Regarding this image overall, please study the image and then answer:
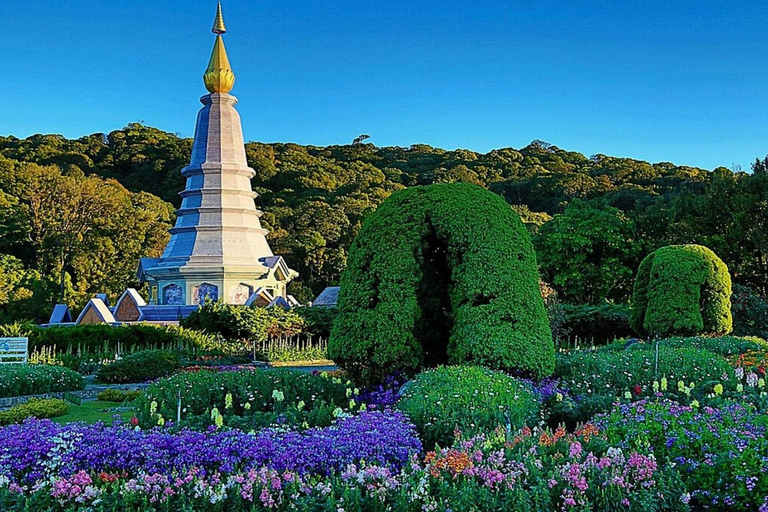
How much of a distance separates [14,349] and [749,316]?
20.2 meters

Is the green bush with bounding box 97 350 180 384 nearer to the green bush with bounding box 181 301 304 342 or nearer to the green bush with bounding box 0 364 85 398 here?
the green bush with bounding box 0 364 85 398

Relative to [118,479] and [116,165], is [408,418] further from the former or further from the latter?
[116,165]

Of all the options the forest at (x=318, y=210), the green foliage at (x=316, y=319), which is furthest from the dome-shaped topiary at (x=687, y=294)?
the forest at (x=318, y=210)

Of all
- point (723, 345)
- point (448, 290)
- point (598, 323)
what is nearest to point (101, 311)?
point (598, 323)

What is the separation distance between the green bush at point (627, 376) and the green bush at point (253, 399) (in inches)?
109

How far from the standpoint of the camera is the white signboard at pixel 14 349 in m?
15.6

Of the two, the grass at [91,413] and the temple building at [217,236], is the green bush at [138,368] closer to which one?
the grass at [91,413]

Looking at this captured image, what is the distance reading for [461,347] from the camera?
27.7 ft

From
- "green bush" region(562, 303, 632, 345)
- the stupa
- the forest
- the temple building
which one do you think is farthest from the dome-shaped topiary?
the stupa

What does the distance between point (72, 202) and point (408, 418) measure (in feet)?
128

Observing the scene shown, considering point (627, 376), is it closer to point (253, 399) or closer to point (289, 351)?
point (253, 399)

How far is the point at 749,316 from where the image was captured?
2050cm

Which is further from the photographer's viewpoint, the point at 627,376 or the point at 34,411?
the point at 627,376

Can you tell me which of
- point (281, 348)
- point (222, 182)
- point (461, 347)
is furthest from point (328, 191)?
point (461, 347)
